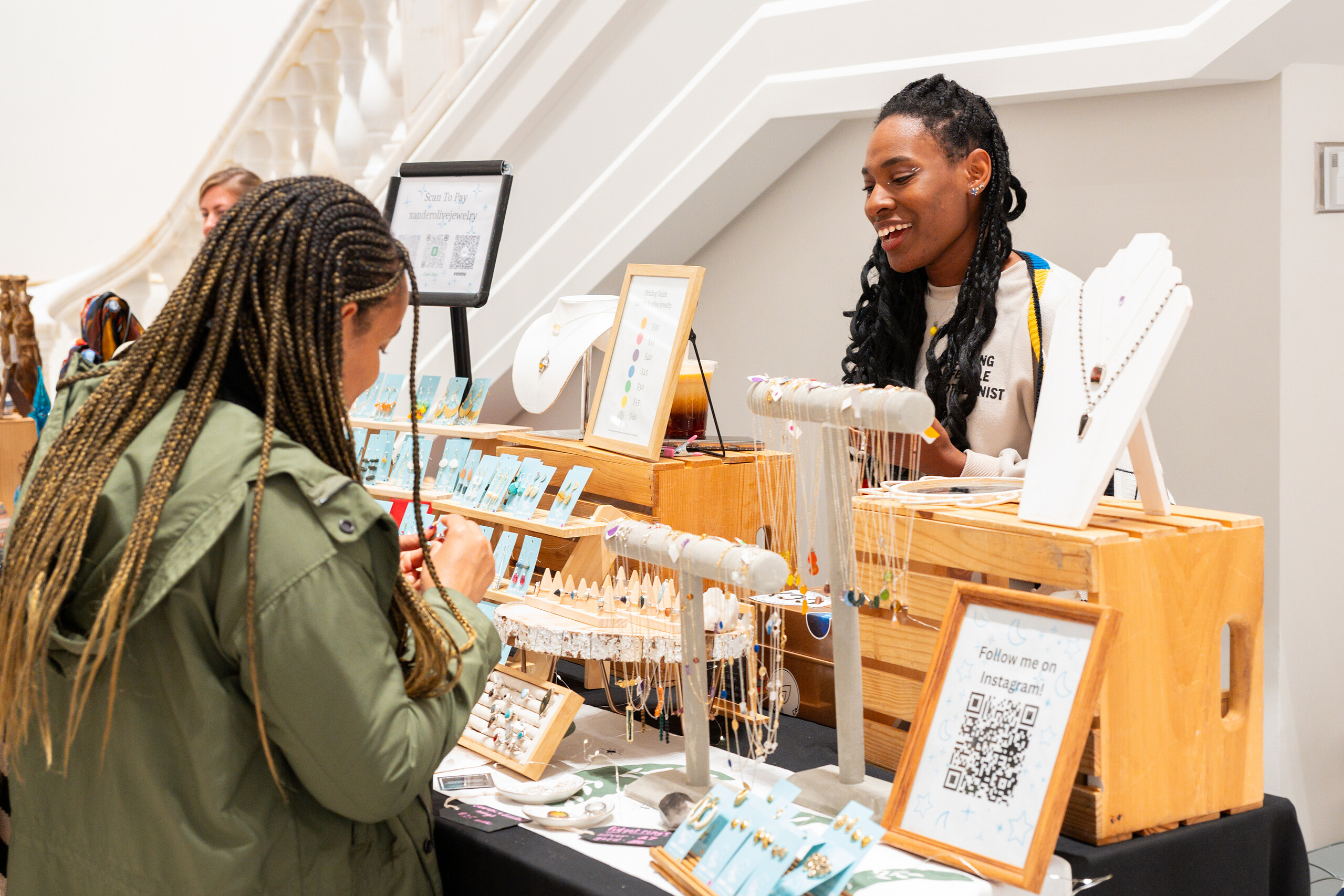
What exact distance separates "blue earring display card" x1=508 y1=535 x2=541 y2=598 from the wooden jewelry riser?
0.68 feet

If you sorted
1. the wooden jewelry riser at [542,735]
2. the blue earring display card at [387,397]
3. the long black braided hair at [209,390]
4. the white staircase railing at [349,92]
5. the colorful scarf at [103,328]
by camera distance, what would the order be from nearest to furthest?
the long black braided hair at [209,390]
the wooden jewelry riser at [542,735]
the blue earring display card at [387,397]
the colorful scarf at [103,328]
the white staircase railing at [349,92]

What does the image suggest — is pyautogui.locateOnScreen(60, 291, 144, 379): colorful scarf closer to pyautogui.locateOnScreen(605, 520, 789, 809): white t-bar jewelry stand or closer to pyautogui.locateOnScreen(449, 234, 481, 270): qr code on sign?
pyautogui.locateOnScreen(449, 234, 481, 270): qr code on sign

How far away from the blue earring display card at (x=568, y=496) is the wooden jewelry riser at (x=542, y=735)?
342 mm

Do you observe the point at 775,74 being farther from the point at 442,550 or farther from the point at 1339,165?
the point at 442,550

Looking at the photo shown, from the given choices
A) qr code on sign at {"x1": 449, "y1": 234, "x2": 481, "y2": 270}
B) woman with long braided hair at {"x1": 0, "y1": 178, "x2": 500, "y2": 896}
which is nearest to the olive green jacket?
woman with long braided hair at {"x1": 0, "y1": 178, "x2": 500, "y2": 896}

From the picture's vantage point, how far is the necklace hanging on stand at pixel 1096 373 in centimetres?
150

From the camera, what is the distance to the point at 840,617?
5.25 ft

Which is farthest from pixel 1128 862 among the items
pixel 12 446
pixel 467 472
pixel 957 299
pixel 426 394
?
pixel 12 446

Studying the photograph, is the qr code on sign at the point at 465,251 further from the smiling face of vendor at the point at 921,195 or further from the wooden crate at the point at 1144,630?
the wooden crate at the point at 1144,630

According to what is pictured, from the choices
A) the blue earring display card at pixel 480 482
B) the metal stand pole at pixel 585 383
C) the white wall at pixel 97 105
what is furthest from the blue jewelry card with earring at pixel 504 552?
the white wall at pixel 97 105

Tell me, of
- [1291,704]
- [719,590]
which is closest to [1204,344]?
[1291,704]

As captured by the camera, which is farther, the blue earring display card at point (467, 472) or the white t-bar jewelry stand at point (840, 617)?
the blue earring display card at point (467, 472)

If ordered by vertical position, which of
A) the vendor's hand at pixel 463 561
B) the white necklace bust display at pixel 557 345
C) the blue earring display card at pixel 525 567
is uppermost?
the white necklace bust display at pixel 557 345

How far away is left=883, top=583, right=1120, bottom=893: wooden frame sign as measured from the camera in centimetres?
136
